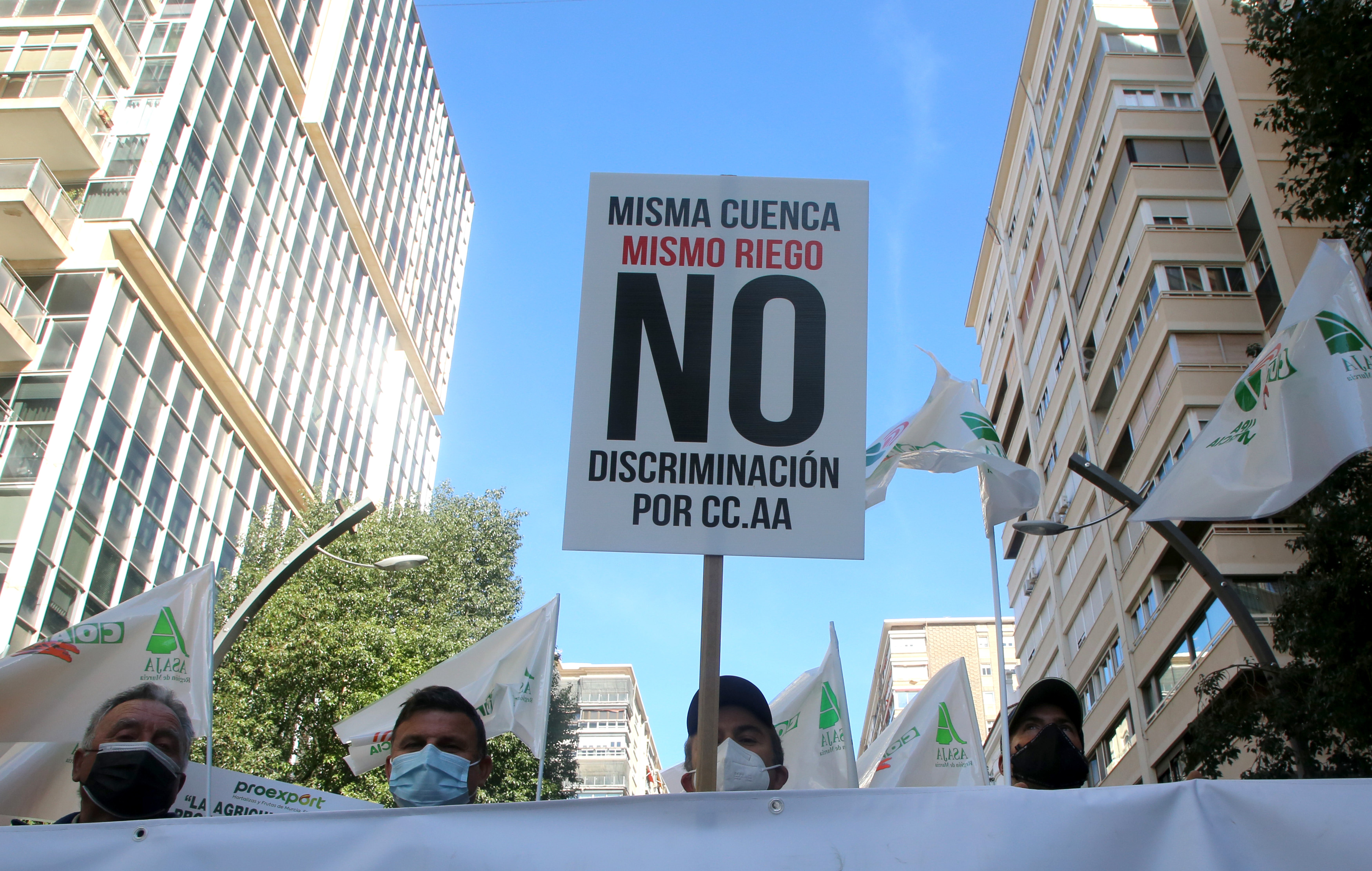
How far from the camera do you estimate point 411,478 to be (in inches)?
1897

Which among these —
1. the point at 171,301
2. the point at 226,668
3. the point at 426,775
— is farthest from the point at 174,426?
the point at 426,775

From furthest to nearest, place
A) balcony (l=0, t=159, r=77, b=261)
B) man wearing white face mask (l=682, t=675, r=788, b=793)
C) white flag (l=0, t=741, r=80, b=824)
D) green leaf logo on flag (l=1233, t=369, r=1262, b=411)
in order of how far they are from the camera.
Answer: balcony (l=0, t=159, r=77, b=261) < green leaf logo on flag (l=1233, t=369, r=1262, b=411) < white flag (l=0, t=741, r=80, b=824) < man wearing white face mask (l=682, t=675, r=788, b=793)

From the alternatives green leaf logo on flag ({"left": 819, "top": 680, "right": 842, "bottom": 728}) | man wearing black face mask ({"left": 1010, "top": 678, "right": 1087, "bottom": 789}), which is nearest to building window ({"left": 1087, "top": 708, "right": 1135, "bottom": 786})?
green leaf logo on flag ({"left": 819, "top": 680, "right": 842, "bottom": 728})

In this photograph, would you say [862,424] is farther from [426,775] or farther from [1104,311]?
[1104,311]

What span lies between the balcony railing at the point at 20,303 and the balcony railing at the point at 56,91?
3882mm

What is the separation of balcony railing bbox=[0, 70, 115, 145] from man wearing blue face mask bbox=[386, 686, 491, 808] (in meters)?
24.8

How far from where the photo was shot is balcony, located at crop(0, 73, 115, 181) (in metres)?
24.0

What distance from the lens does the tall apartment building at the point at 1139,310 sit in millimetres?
27641

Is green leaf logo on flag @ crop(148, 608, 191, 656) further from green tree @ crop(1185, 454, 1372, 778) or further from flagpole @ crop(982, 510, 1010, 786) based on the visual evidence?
green tree @ crop(1185, 454, 1372, 778)

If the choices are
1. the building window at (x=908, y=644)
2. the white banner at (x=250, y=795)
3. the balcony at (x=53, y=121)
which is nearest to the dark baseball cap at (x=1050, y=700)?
the white banner at (x=250, y=795)

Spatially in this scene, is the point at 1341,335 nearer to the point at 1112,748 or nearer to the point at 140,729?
the point at 140,729

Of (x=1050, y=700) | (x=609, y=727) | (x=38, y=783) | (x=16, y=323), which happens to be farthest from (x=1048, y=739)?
(x=609, y=727)

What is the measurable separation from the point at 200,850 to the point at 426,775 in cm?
155

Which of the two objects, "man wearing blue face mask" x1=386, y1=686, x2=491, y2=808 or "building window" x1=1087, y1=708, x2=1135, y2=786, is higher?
"building window" x1=1087, y1=708, x2=1135, y2=786
